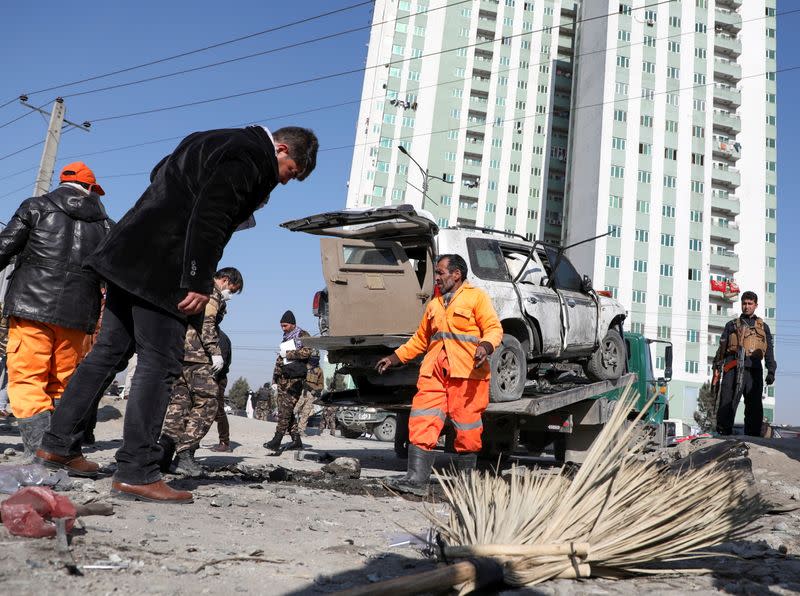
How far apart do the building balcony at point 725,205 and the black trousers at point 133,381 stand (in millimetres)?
70859

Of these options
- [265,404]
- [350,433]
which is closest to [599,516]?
[350,433]

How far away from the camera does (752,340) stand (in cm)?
968

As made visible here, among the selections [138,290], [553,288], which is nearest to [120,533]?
[138,290]

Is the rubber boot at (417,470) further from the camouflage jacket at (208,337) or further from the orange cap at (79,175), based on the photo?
the orange cap at (79,175)

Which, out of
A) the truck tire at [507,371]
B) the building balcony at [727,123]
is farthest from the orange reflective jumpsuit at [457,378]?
the building balcony at [727,123]

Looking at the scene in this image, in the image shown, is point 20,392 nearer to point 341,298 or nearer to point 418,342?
point 418,342

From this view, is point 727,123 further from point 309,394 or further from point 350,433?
point 309,394

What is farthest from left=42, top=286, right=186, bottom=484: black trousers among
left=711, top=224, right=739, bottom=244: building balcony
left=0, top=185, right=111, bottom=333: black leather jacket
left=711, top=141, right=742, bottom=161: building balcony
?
left=711, top=141, right=742, bottom=161: building balcony

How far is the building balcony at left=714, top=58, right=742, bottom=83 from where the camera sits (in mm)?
70562

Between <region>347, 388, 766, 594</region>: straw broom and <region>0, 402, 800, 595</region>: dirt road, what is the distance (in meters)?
0.09

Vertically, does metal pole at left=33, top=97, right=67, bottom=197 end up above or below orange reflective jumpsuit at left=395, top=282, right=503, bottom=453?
above

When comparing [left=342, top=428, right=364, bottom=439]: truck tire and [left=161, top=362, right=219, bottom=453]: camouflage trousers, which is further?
[left=342, top=428, right=364, bottom=439]: truck tire

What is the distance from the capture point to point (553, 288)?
898 centimetres

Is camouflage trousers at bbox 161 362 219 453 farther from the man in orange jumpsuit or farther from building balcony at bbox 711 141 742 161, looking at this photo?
building balcony at bbox 711 141 742 161
